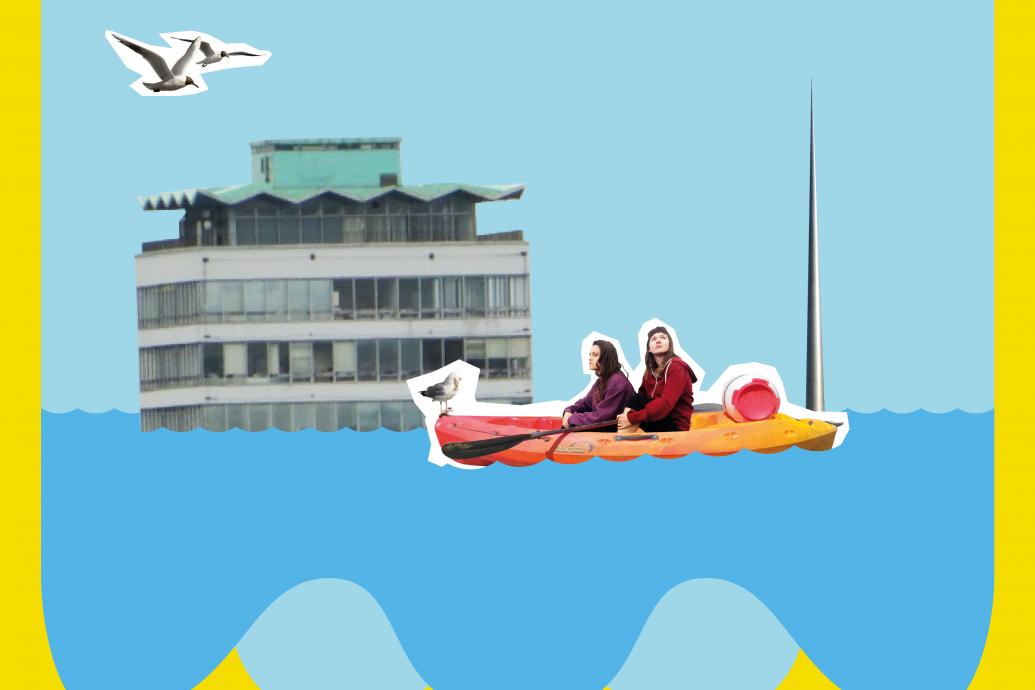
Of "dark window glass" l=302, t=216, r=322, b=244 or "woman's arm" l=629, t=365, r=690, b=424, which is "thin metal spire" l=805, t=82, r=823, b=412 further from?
"dark window glass" l=302, t=216, r=322, b=244

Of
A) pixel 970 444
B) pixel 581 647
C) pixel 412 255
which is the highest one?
pixel 412 255

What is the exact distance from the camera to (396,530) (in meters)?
20.6

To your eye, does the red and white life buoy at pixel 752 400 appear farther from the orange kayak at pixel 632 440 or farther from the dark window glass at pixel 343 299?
the dark window glass at pixel 343 299

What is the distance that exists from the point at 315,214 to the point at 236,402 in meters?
1.52

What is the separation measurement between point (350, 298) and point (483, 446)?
159 cm

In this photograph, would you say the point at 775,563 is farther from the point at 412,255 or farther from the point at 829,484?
the point at 412,255

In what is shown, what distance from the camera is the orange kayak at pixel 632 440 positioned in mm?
20281

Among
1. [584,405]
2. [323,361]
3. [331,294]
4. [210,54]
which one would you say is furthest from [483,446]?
[210,54]

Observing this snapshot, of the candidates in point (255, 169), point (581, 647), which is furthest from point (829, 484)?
point (255, 169)

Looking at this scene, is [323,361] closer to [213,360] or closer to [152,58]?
[213,360]

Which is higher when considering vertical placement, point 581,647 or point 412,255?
point 412,255

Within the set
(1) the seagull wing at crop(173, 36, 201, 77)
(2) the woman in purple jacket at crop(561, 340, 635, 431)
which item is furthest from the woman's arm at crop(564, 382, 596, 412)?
(1) the seagull wing at crop(173, 36, 201, 77)

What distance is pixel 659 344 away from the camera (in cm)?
2044

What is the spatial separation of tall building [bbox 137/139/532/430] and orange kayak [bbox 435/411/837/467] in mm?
465
